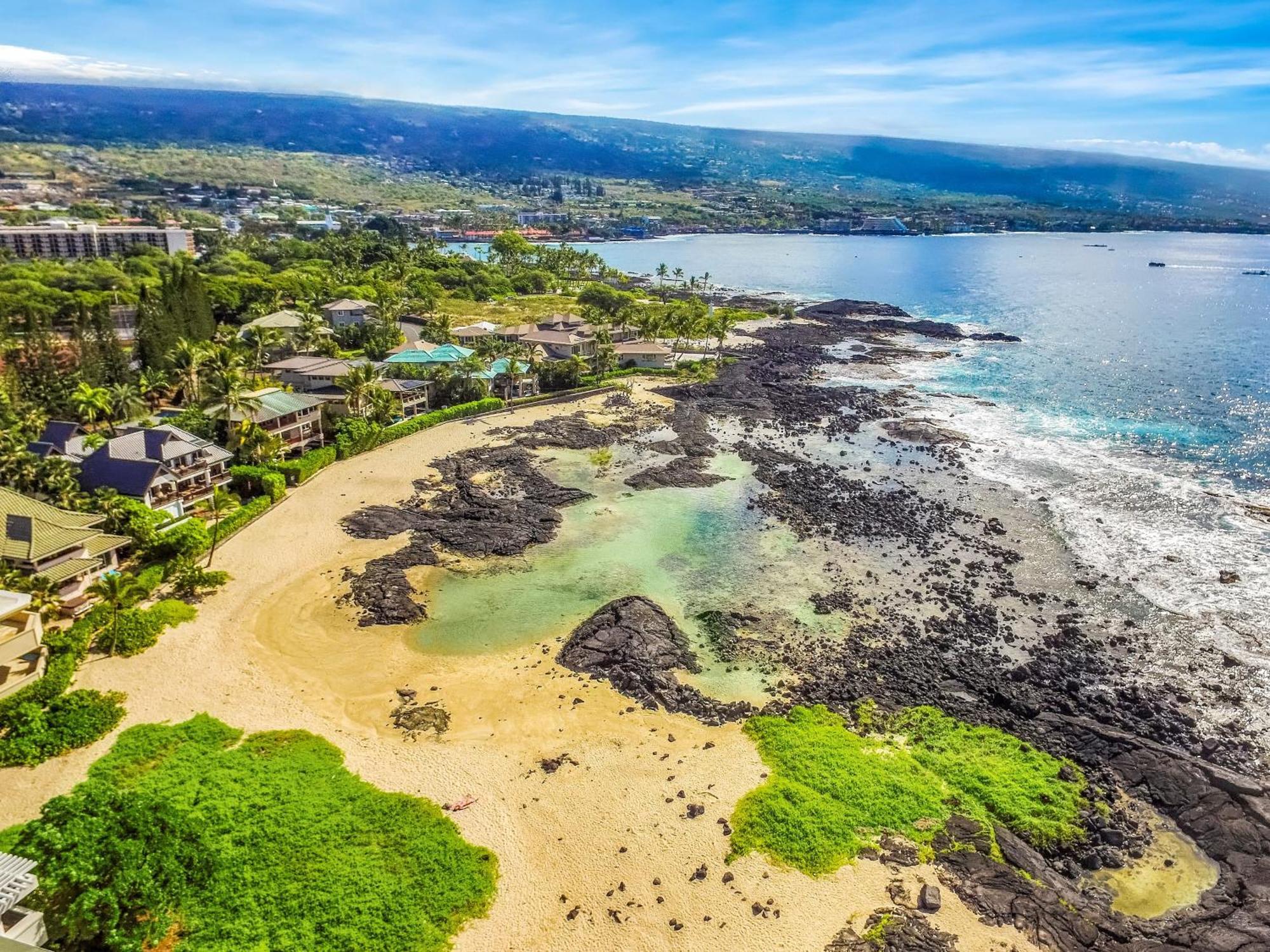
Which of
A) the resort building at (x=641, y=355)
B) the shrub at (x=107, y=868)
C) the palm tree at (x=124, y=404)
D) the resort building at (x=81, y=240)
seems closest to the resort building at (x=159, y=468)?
the palm tree at (x=124, y=404)

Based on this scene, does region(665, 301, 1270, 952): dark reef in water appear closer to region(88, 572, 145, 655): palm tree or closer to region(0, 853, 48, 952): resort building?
region(0, 853, 48, 952): resort building

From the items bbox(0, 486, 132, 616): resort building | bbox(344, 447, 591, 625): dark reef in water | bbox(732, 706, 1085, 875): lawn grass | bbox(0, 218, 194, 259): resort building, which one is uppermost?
bbox(0, 218, 194, 259): resort building

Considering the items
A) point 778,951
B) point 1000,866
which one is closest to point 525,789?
point 778,951

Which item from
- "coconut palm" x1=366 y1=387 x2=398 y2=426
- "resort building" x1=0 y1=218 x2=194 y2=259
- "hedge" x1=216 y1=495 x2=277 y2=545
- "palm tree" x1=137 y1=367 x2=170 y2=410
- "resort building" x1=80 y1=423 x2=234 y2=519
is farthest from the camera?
"resort building" x1=0 y1=218 x2=194 y2=259

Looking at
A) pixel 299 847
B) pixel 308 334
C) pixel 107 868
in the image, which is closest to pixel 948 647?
pixel 299 847

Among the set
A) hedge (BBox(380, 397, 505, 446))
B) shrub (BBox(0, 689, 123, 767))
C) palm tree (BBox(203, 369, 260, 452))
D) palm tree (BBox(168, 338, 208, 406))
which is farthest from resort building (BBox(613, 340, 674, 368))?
shrub (BBox(0, 689, 123, 767))

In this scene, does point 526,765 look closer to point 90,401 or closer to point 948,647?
point 948,647

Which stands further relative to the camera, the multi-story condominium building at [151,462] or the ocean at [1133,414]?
the ocean at [1133,414]

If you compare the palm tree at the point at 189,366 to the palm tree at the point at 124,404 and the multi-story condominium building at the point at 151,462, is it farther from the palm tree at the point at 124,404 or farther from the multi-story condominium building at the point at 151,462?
the multi-story condominium building at the point at 151,462
